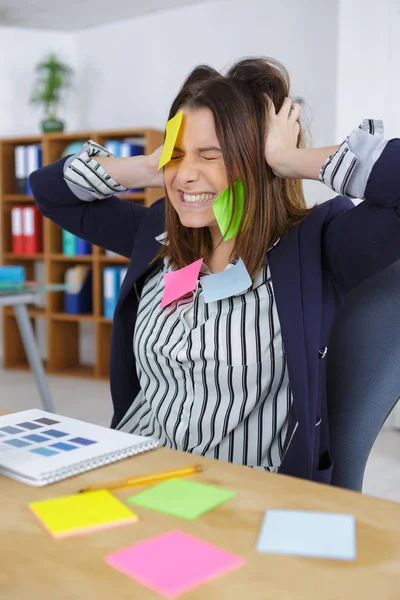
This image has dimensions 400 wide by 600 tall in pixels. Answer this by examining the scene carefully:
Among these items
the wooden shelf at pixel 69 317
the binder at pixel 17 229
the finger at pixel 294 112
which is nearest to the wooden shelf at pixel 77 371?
the wooden shelf at pixel 69 317

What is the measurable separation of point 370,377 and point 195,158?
0.52 metres

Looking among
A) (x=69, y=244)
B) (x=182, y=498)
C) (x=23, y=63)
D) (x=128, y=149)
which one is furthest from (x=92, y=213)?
(x=23, y=63)

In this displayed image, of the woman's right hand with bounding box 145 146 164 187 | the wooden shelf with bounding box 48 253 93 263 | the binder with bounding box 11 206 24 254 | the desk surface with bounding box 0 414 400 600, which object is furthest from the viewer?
the binder with bounding box 11 206 24 254

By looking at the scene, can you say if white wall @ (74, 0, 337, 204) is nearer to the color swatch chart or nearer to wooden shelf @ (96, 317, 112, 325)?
wooden shelf @ (96, 317, 112, 325)

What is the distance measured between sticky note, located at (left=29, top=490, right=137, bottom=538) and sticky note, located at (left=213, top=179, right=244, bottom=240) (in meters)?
0.65

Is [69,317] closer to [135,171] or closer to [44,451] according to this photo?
[135,171]

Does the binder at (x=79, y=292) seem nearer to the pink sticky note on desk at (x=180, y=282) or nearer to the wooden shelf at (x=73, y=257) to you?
the wooden shelf at (x=73, y=257)

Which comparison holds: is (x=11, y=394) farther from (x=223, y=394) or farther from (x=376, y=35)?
(x=223, y=394)

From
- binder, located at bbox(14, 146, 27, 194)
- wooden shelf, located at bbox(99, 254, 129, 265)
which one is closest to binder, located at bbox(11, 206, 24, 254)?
binder, located at bbox(14, 146, 27, 194)

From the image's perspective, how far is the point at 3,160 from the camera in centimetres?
470

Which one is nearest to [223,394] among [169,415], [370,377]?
[169,415]

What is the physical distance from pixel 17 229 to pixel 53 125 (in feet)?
2.49

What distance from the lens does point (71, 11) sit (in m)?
4.39

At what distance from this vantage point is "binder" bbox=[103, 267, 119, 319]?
429 cm
